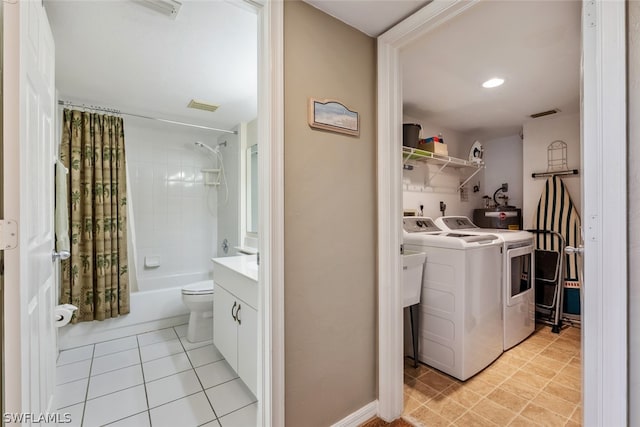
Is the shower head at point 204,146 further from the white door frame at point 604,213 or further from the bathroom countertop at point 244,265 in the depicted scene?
the white door frame at point 604,213

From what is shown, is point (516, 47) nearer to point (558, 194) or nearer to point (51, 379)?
point (558, 194)

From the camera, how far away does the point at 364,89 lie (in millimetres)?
1525

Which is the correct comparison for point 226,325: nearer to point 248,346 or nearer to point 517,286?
point 248,346

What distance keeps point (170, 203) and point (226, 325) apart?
7.18 ft

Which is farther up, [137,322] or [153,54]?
[153,54]

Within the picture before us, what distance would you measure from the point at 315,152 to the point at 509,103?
237 centimetres

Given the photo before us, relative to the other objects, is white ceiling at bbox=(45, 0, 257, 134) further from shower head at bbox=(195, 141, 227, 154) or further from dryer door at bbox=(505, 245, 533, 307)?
dryer door at bbox=(505, 245, 533, 307)

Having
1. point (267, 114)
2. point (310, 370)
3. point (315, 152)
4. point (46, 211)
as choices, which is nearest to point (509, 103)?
point (315, 152)

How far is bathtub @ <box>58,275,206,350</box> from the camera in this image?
244cm

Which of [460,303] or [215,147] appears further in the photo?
[215,147]

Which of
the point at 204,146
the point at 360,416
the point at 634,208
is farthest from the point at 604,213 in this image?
the point at 204,146

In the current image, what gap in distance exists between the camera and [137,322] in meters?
2.71

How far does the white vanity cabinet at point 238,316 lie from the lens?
1.63m

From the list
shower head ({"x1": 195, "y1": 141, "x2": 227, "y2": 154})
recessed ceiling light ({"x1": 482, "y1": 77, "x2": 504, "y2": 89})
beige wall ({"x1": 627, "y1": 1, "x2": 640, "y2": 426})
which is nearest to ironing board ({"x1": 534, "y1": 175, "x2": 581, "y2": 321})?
recessed ceiling light ({"x1": 482, "y1": 77, "x2": 504, "y2": 89})
